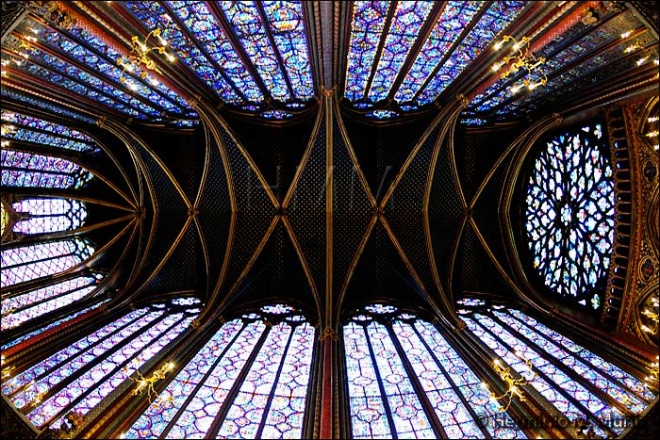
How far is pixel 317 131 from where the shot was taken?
1325cm

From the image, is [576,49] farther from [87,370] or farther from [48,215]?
[48,215]

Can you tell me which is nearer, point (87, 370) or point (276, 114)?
point (87, 370)

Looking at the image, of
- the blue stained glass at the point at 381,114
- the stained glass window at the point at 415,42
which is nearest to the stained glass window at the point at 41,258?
the stained glass window at the point at 415,42

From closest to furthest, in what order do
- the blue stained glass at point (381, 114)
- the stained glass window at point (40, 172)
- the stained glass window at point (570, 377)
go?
the stained glass window at point (570, 377) → the stained glass window at point (40, 172) → the blue stained glass at point (381, 114)

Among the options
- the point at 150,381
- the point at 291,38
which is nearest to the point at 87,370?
the point at 150,381

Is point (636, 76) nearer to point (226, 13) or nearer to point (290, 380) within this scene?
point (226, 13)

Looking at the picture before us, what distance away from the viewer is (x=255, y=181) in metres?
14.3

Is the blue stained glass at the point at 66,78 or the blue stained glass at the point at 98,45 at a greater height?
the blue stained glass at the point at 98,45

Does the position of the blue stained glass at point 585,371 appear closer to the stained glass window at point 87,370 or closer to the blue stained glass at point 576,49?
the blue stained glass at point 576,49

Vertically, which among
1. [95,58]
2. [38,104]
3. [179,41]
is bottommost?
[38,104]

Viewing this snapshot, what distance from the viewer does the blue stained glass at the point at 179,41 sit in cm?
820

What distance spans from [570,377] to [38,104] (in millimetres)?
11585

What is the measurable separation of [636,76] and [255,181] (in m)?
9.80

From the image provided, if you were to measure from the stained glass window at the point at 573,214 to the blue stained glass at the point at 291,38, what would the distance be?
6463 mm
